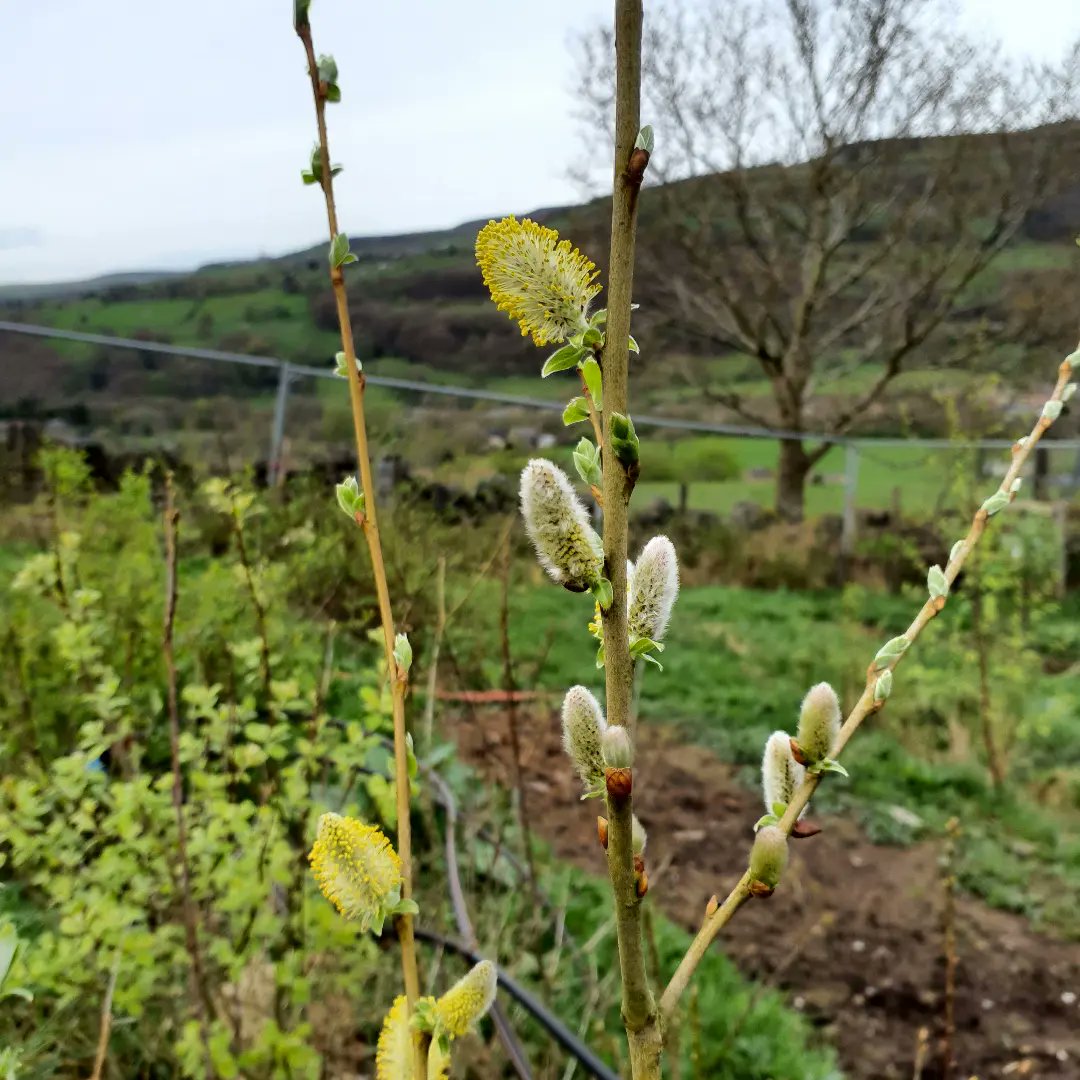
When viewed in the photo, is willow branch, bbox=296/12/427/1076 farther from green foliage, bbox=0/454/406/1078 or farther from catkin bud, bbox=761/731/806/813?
green foliage, bbox=0/454/406/1078

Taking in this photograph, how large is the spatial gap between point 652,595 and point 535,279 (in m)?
0.14

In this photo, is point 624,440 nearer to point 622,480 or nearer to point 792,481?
point 622,480

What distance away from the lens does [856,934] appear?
3154mm

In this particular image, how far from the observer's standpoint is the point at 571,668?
5.51 metres

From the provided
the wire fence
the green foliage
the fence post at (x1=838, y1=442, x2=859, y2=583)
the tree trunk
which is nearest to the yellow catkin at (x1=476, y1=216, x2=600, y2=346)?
the green foliage

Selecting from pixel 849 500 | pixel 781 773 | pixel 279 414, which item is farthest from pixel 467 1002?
pixel 849 500

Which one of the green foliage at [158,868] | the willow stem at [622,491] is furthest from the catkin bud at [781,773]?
the green foliage at [158,868]

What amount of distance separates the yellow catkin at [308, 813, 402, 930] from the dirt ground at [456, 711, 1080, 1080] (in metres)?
1.80

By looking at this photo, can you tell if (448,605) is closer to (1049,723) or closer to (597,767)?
(1049,723)

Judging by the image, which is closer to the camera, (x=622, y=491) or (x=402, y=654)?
(x=622, y=491)

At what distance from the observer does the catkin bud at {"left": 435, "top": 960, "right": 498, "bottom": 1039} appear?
444mm

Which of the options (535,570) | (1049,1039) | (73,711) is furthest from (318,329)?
(1049,1039)

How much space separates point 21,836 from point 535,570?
5.78 meters

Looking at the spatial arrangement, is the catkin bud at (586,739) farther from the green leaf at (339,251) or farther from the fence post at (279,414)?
the fence post at (279,414)
